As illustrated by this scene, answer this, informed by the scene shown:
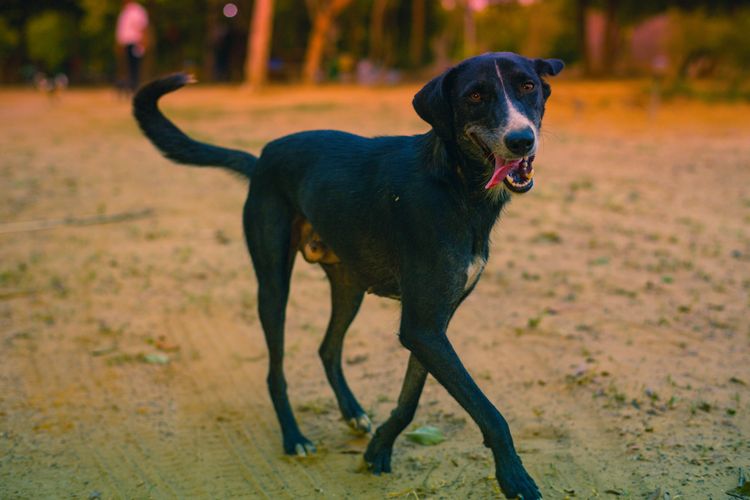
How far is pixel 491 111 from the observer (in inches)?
133

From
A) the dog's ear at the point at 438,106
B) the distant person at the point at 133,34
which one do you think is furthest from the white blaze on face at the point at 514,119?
the distant person at the point at 133,34

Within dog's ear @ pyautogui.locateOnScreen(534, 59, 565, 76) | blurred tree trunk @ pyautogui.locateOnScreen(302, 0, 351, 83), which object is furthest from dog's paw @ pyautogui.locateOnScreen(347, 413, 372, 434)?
blurred tree trunk @ pyautogui.locateOnScreen(302, 0, 351, 83)

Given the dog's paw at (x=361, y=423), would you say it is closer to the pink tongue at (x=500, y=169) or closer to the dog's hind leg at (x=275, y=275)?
the dog's hind leg at (x=275, y=275)

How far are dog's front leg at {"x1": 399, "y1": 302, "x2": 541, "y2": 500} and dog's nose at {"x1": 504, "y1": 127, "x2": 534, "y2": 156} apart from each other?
0.72 meters

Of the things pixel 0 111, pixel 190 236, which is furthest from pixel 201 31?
pixel 190 236

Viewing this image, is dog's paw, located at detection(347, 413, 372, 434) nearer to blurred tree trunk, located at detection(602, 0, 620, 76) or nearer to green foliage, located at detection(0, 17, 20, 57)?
blurred tree trunk, located at detection(602, 0, 620, 76)

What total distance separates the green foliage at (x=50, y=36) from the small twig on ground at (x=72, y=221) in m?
24.6

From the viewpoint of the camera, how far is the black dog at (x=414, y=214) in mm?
3395

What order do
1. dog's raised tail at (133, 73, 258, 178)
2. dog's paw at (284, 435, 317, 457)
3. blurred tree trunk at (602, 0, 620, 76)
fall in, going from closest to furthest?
1. dog's paw at (284, 435, 317, 457)
2. dog's raised tail at (133, 73, 258, 178)
3. blurred tree trunk at (602, 0, 620, 76)

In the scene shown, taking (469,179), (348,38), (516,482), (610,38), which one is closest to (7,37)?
(348,38)

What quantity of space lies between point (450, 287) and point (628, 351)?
7.21 feet

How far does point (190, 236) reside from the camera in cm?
817

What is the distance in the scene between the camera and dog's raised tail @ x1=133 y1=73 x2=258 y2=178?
184 inches

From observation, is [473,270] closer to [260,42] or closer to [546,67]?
[546,67]
